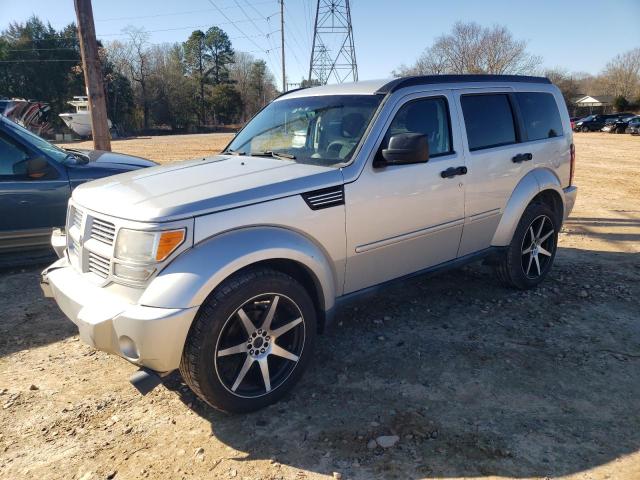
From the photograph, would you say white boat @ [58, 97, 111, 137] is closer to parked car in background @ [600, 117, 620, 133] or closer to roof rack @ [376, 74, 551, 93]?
roof rack @ [376, 74, 551, 93]

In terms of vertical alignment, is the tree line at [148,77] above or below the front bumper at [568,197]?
above

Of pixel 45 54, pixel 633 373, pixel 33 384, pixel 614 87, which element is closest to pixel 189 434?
pixel 33 384

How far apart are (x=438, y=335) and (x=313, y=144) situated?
188 centimetres

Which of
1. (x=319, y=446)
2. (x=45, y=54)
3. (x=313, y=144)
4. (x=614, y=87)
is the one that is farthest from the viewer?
(x=614, y=87)

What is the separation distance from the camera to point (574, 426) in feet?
9.31

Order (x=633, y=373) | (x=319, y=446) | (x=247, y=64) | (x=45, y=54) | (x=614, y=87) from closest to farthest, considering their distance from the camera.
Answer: (x=319, y=446)
(x=633, y=373)
(x=45, y=54)
(x=247, y=64)
(x=614, y=87)

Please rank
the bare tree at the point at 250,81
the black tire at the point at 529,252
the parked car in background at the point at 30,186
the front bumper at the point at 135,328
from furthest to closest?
the bare tree at the point at 250,81 → the parked car in background at the point at 30,186 → the black tire at the point at 529,252 → the front bumper at the point at 135,328

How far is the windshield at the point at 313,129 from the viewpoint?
3.54 meters

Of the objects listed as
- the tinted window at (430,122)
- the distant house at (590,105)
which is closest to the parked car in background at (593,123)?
the distant house at (590,105)

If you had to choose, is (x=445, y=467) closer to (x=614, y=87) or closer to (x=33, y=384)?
(x=33, y=384)

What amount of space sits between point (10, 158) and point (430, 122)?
462cm

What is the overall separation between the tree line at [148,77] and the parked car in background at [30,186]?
4561 centimetres

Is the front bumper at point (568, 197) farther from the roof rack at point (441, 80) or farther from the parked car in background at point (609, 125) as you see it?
the parked car in background at point (609, 125)

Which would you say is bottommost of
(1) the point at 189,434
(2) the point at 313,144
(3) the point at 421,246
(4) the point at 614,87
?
(1) the point at 189,434
